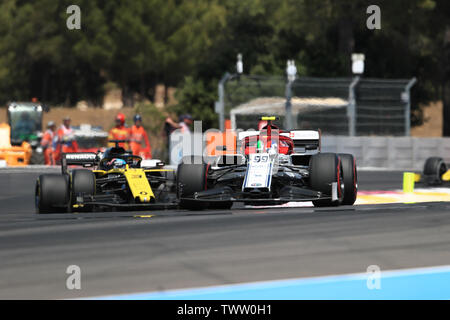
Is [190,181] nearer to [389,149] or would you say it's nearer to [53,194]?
[53,194]

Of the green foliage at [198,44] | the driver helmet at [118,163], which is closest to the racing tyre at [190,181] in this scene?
the driver helmet at [118,163]

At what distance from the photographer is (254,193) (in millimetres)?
11719

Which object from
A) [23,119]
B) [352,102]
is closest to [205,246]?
[352,102]

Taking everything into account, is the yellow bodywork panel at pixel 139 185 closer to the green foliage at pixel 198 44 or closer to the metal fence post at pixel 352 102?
the metal fence post at pixel 352 102

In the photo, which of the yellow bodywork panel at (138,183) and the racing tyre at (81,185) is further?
the yellow bodywork panel at (138,183)

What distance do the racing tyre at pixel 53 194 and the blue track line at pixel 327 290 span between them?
5.50 metres

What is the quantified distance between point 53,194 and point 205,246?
12.7ft

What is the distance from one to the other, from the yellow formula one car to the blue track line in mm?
5352

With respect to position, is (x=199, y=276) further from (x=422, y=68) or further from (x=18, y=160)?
(x=422, y=68)

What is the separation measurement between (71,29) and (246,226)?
1851 inches

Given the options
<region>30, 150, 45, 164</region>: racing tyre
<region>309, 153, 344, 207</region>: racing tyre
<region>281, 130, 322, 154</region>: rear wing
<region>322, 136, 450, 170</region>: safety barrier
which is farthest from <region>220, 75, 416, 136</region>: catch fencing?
<region>309, 153, 344, 207</region>: racing tyre

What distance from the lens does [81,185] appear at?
1192cm

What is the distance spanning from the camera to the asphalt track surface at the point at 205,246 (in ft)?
23.4

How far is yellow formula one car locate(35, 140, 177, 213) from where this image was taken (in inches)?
468
